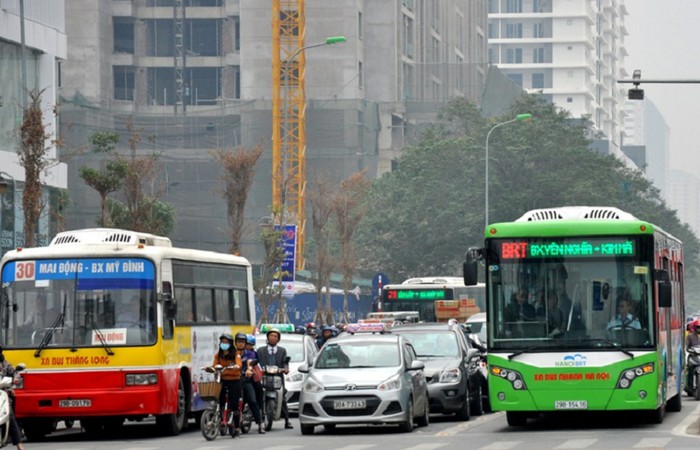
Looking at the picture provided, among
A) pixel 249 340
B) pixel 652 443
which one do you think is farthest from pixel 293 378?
pixel 652 443

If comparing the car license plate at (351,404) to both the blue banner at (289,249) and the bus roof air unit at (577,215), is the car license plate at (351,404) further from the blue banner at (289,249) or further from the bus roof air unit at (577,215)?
the blue banner at (289,249)

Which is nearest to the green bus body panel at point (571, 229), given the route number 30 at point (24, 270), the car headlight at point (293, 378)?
the route number 30 at point (24, 270)

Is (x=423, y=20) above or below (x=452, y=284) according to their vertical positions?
above

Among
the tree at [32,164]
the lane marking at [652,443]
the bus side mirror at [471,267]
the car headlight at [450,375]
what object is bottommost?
the lane marking at [652,443]

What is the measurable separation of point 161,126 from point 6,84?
160ft

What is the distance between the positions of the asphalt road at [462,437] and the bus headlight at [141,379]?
0.84 meters

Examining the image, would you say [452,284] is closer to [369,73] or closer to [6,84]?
[6,84]

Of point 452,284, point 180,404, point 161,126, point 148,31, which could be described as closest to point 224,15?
point 148,31

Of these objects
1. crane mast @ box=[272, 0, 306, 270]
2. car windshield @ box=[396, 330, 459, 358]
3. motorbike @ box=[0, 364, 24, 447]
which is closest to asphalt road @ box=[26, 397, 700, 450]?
car windshield @ box=[396, 330, 459, 358]

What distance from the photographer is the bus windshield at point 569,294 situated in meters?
23.0

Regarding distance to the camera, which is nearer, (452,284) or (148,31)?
(452,284)

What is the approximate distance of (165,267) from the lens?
24969 mm

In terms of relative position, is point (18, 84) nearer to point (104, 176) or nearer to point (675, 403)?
point (104, 176)

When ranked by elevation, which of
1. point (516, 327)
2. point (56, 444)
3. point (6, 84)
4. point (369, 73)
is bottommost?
point (56, 444)
